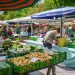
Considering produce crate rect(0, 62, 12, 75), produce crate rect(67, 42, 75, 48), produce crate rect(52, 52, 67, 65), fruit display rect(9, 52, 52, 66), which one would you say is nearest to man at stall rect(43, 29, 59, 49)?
produce crate rect(67, 42, 75, 48)

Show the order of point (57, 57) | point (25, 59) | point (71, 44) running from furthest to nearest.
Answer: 1. point (71, 44)
2. point (57, 57)
3. point (25, 59)

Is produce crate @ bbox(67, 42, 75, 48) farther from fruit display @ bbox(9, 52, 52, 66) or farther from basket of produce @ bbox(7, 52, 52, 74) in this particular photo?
basket of produce @ bbox(7, 52, 52, 74)

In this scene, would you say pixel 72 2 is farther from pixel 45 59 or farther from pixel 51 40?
pixel 45 59

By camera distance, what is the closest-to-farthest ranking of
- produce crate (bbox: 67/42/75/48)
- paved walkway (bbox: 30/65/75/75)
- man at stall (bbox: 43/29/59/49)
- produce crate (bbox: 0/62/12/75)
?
produce crate (bbox: 0/62/12/75), paved walkway (bbox: 30/65/75/75), produce crate (bbox: 67/42/75/48), man at stall (bbox: 43/29/59/49)

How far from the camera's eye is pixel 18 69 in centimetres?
560

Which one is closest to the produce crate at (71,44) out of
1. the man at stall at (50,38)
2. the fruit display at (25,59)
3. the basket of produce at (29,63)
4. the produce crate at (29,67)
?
the man at stall at (50,38)

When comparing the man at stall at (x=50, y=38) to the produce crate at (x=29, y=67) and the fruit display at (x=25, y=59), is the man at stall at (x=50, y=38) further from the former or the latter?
the produce crate at (x=29, y=67)

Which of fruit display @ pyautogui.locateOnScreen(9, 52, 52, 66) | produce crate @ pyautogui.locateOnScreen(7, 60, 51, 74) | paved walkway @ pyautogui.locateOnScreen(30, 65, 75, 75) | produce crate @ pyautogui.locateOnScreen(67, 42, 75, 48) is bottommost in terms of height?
paved walkway @ pyautogui.locateOnScreen(30, 65, 75, 75)

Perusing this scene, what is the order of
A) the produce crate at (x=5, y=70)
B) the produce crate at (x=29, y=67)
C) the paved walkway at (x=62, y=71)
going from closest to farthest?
the produce crate at (x=5, y=70) < the produce crate at (x=29, y=67) < the paved walkway at (x=62, y=71)

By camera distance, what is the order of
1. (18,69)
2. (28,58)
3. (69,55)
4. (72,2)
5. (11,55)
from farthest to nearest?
(72,2) < (69,55) < (11,55) < (28,58) < (18,69)

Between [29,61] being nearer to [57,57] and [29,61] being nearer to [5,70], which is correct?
[5,70]

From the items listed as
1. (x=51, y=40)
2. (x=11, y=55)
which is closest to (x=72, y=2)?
(x=51, y=40)

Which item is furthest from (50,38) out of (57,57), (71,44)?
(57,57)

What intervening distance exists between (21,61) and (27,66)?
1.09 feet
